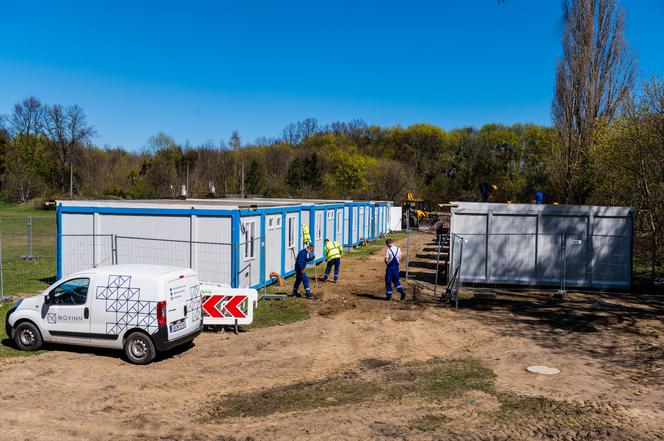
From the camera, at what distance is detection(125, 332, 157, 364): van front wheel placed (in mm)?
9883

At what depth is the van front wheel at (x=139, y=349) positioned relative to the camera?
9.88 meters

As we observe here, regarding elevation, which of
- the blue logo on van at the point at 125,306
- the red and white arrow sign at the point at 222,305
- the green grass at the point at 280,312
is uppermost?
the blue logo on van at the point at 125,306

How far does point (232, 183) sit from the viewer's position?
7550cm

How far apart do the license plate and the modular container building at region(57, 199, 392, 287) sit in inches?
172

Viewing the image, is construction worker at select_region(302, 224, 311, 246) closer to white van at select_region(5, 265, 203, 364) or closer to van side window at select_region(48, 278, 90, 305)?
white van at select_region(5, 265, 203, 364)

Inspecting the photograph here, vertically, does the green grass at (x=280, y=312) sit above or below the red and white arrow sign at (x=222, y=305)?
below

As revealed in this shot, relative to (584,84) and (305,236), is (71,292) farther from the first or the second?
(584,84)

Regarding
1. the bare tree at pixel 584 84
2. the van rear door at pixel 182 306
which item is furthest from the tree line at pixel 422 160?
the van rear door at pixel 182 306

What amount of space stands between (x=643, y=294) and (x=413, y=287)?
749 centimetres

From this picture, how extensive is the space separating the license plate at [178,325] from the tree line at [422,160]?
17.3 meters

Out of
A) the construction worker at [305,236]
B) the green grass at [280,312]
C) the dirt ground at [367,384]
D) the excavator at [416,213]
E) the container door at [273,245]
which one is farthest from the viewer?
the excavator at [416,213]

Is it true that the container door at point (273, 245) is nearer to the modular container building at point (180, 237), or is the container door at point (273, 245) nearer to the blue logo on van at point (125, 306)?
the modular container building at point (180, 237)

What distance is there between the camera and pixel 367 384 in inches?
355

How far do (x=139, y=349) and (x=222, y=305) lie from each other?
2581mm
